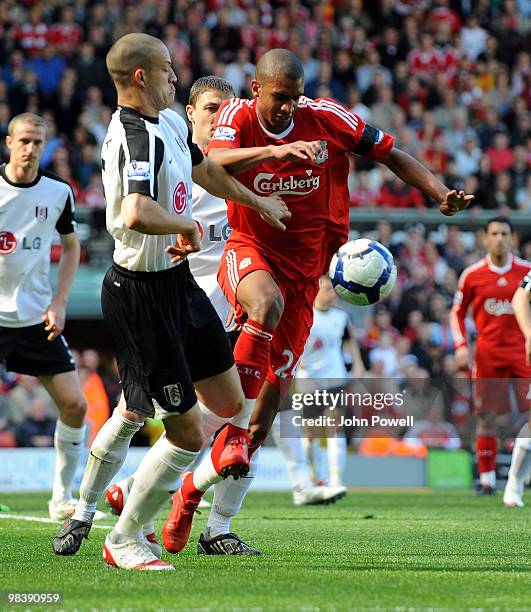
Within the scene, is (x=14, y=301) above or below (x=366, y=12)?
below

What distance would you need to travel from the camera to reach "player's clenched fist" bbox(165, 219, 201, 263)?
5.46m

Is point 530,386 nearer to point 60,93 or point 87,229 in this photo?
point 87,229

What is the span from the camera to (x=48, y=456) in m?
15.7

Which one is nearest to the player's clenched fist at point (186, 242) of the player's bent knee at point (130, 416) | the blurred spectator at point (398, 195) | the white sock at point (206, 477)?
the player's bent knee at point (130, 416)

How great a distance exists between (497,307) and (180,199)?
844 cm

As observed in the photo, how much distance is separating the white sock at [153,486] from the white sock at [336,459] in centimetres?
794

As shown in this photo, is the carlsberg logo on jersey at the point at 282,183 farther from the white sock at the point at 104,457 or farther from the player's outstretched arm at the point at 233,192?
the white sock at the point at 104,457

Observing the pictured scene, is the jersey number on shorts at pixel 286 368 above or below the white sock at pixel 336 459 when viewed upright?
above

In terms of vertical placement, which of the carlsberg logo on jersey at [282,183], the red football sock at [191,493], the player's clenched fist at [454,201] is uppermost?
the carlsberg logo on jersey at [282,183]

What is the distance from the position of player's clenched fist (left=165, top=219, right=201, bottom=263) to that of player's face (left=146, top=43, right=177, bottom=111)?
73 cm

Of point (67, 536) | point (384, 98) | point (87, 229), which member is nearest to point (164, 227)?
point (67, 536)

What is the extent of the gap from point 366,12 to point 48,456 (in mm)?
12429

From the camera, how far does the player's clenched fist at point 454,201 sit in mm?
7008

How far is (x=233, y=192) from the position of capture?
6.21 meters
